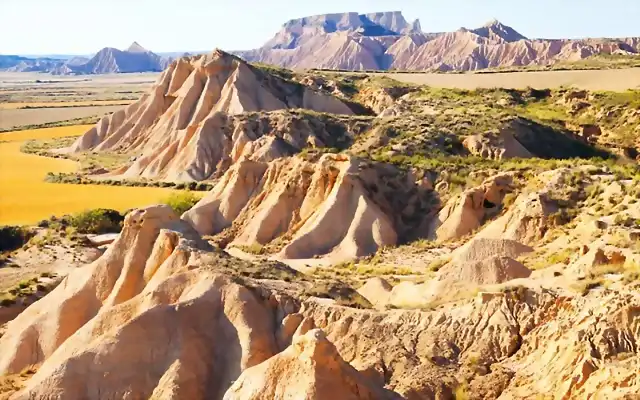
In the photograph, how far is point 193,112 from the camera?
2739 inches

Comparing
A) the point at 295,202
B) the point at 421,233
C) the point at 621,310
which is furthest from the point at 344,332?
the point at 295,202

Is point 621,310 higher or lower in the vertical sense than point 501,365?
higher

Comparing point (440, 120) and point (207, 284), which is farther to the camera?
point (440, 120)

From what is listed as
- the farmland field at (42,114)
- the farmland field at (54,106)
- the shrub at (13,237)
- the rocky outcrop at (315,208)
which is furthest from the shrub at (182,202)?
the farmland field at (42,114)

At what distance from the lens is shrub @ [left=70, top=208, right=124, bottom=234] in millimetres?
42562

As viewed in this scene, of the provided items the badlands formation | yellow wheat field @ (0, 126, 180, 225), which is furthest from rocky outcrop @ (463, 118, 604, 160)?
yellow wheat field @ (0, 126, 180, 225)

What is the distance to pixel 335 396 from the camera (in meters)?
13.7

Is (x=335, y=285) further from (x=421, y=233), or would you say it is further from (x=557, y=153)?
(x=557, y=153)

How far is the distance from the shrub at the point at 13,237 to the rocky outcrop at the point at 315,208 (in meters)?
9.80

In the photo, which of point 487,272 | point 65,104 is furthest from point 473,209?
point 65,104

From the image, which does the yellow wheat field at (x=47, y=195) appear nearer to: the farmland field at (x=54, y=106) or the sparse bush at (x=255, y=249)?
the sparse bush at (x=255, y=249)

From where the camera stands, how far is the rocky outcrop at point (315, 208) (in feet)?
109

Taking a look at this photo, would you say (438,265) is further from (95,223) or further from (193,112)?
(193,112)

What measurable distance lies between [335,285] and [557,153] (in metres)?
32.3
